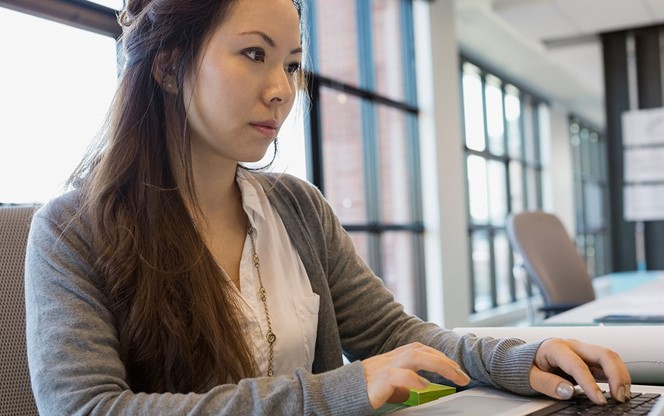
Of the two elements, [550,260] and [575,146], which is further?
[575,146]

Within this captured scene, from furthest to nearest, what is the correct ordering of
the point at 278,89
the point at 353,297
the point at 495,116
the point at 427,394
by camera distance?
the point at 495,116 → the point at 353,297 → the point at 278,89 → the point at 427,394

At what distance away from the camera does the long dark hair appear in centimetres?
96

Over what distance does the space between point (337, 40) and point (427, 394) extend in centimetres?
482

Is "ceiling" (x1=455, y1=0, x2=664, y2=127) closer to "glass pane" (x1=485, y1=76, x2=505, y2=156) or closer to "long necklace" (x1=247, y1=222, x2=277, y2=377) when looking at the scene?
"glass pane" (x1=485, y1=76, x2=505, y2=156)

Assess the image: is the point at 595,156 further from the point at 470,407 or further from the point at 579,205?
the point at 470,407

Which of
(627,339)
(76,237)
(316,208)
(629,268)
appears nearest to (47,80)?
(316,208)

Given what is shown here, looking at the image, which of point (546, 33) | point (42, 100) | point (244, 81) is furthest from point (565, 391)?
point (546, 33)

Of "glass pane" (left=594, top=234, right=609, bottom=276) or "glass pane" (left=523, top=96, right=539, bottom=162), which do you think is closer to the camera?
"glass pane" (left=523, top=96, right=539, bottom=162)

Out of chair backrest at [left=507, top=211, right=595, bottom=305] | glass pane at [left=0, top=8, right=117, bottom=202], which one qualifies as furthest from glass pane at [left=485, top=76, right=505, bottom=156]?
glass pane at [left=0, top=8, right=117, bottom=202]

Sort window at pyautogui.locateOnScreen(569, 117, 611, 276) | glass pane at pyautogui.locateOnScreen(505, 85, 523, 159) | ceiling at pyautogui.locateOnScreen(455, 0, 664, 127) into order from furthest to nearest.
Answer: window at pyautogui.locateOnScreen(569, 117, 611, 276) → glass pane at pyautogui.locateOnScreen(505, 85, 523, 159) → ceiling at pyautogui.locateOnScreen(455, 0, 664, 127)

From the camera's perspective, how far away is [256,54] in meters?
1.09

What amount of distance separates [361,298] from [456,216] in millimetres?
5711

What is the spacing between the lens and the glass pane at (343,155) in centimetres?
536

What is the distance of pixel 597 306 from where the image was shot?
6.50 ft
